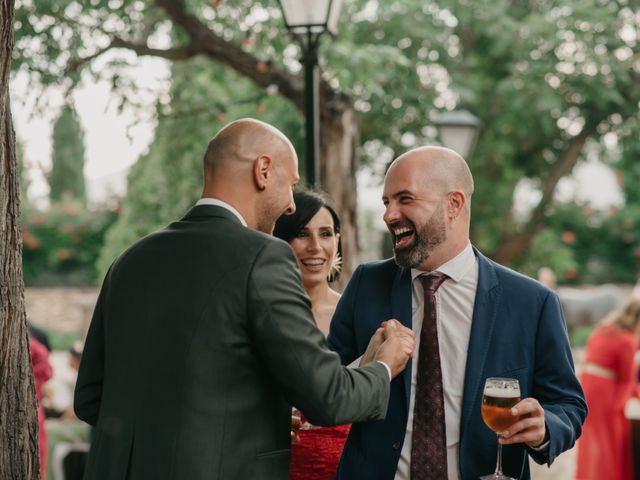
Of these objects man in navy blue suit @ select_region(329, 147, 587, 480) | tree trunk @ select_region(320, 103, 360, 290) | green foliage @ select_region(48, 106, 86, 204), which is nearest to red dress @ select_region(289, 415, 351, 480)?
man in navy blue suit @ select_region(329, 147, 587, 480)

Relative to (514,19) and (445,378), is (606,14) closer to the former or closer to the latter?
(514,19)

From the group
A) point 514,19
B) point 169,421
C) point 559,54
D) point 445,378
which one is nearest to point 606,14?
point 559,54

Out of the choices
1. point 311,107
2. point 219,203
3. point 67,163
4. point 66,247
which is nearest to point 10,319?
point 219,203

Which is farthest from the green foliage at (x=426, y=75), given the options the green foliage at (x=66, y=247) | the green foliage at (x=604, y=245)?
the green foliage at (x=66, y=247)

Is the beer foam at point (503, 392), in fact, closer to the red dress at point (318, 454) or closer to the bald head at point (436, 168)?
the bald head at point (436, 168)

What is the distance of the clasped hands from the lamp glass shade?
3373mm

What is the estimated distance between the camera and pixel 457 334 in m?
3.04

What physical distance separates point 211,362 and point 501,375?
100 cm

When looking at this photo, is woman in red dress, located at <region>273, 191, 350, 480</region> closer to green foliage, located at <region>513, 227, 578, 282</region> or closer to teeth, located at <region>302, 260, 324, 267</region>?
teeth, located at <region>302, 260, 324, 267</region>

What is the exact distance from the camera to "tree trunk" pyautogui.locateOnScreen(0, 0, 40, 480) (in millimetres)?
3191

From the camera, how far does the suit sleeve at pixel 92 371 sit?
9.21 feet

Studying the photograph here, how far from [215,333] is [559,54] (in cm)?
1157

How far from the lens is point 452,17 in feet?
43.7

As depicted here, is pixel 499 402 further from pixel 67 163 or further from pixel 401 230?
pixel 67 163
